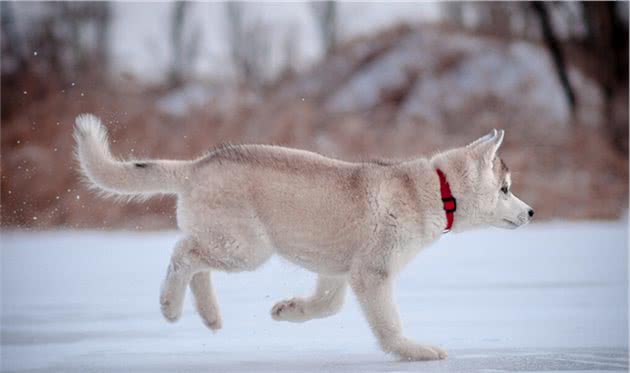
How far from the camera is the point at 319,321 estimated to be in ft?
24.0

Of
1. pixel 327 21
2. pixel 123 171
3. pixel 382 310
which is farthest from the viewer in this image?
pixel 327 21

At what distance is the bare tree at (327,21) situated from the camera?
23.5m

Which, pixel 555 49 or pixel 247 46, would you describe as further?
pixel 247 46

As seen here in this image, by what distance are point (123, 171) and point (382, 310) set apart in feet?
5.61

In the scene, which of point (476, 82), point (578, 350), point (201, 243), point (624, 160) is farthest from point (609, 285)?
point (476, 82)

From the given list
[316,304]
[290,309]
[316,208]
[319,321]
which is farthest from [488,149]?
[319,321]

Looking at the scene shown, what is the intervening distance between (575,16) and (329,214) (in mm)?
15748

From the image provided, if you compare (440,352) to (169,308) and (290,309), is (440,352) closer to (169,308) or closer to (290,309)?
(290,309)

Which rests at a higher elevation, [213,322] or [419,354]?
[213,322]

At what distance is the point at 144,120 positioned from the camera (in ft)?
52.1

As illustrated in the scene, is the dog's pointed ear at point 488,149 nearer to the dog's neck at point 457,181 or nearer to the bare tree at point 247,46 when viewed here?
the dog's neck at point 457,181

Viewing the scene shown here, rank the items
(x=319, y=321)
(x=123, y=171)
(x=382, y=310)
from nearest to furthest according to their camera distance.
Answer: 1. (x=382, y=310)
2. (x=123, y=171)
3. (x=319, y=321)

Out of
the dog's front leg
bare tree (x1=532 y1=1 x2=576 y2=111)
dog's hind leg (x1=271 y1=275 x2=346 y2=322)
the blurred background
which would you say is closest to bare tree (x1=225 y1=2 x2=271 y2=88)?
the blurred background

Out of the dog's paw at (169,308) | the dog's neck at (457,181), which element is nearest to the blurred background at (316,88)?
the dog's paw at (169,308)
